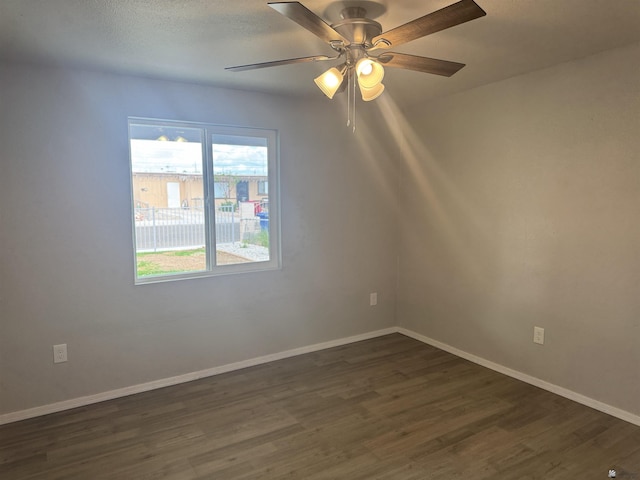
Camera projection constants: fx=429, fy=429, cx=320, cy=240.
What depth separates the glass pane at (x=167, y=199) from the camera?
3180mm

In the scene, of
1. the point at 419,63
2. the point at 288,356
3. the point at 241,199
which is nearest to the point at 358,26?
the point at 419,63

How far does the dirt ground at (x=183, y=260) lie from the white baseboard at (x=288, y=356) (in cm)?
84

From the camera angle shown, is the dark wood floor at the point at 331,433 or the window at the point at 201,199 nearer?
the dark wood floor at the point at 331,433

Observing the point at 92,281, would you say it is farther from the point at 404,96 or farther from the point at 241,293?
the point at 404,96

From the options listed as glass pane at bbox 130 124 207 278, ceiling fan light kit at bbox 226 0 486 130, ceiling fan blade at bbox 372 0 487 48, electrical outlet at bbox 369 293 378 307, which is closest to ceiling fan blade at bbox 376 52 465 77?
ceiling fan light kit at bbox 226 0 486 130

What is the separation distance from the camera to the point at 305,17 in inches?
64.4

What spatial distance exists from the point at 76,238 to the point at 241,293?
1.29m

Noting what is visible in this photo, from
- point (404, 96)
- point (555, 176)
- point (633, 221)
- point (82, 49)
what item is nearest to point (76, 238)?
point (82, 49)

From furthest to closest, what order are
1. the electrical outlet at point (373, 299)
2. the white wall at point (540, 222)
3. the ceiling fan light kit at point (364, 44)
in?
the electrical outlet at point (373, 299) < the white wall at point (540, 222) < the ceiling fan light kit at point (364, 44)

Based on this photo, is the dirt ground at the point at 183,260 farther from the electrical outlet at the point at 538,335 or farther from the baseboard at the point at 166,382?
the electrical outlet at the point at 538,335

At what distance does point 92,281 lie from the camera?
9.81ft

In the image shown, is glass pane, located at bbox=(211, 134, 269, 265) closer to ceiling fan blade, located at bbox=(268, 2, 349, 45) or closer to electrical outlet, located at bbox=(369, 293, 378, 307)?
electrical outlet, located at bbox=(369, 293, 378, 307)

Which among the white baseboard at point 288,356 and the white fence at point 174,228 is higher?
the white fence at point 174,228

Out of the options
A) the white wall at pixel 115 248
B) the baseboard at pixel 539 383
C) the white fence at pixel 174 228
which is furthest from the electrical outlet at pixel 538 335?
the white fence at pixel 174 228
